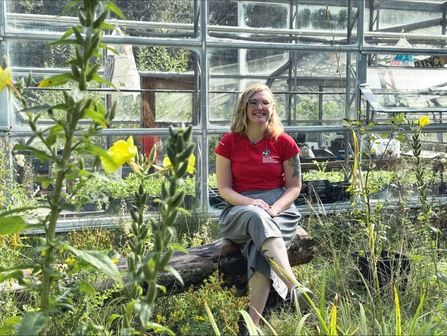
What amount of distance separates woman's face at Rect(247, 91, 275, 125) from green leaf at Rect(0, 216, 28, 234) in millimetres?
2661

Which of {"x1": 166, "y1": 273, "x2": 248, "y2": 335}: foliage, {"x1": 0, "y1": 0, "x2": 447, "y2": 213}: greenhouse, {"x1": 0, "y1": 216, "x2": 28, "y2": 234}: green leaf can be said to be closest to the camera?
{"x1": 0, "y1": 216, "x2": 28, "y2": 234}: green leaf

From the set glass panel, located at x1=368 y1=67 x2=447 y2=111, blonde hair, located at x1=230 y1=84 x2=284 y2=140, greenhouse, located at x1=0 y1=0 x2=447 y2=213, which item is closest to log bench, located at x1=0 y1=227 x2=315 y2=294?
blonde hair, located at x1=230 y1=84 x2=284 y2=140

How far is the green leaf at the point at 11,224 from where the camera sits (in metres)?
1.31

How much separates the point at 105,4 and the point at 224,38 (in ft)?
15.2

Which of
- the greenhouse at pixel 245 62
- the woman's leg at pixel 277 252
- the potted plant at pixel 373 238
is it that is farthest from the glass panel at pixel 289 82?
the woman's leg at pixel 277 252

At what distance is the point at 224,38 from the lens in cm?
576

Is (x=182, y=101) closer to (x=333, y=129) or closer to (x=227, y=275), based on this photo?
(x=333, y=129)

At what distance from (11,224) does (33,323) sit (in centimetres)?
22

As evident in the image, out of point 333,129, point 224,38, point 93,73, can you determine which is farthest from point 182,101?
point 93,73

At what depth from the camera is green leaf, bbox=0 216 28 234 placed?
131cm

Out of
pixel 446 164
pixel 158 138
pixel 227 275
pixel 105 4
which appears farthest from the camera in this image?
pixel 158 138

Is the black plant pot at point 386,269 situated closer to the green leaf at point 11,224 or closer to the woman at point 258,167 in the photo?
the woman at point 258,167

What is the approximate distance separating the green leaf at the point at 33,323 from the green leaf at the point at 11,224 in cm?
18

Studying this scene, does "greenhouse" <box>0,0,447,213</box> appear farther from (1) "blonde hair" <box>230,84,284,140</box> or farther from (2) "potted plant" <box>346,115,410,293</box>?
(2) "potted plant" <box>346,115,410,293</box>
